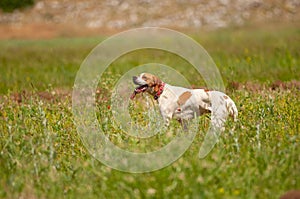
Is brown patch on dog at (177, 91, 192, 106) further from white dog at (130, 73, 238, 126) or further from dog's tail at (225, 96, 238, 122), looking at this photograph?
dog's tail at (225, 96, 238, 122)

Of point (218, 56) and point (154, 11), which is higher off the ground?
point (154, 11)

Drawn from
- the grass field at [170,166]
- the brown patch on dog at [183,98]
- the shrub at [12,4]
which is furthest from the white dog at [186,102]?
the shrub at [12,4]

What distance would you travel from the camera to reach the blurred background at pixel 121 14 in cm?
4244

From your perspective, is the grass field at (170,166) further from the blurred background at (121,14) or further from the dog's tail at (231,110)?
the blurred background at (121,14)

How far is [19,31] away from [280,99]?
38.6 m

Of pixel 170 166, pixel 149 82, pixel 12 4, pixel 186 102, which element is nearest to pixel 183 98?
pixel 186 102

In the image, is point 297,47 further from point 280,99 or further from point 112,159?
point 112,159

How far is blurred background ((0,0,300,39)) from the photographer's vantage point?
42438mm

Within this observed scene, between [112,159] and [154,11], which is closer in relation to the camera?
[112,159]

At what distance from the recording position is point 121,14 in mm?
47000

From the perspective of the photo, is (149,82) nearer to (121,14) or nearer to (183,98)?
(183,98)

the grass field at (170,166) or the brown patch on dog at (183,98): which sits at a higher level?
the brown patch on dog at (183,98)

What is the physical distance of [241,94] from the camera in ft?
32.2

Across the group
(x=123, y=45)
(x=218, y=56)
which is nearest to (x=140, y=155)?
(x=218, y=56)
